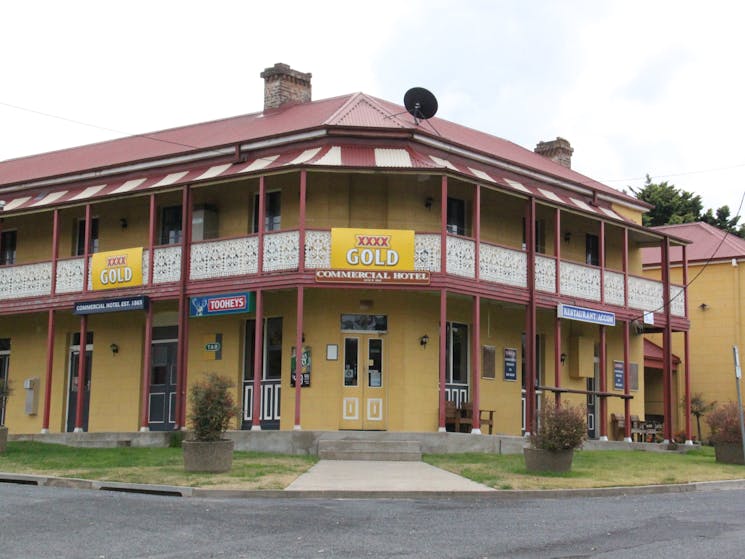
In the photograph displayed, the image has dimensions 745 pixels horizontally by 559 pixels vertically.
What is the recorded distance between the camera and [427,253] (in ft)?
72.5

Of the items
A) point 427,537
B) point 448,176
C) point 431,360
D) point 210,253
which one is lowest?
point 427,537

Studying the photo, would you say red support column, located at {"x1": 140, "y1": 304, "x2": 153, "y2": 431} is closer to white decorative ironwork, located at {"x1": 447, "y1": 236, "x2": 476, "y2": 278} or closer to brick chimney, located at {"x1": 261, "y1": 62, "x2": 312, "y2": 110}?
white decorative ironwork, located at {"x1": 447, "y1": 236, "x2": 476, "y2": 278}

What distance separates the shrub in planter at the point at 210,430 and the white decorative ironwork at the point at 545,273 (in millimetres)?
10117

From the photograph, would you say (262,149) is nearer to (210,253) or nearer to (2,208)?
(210,253)

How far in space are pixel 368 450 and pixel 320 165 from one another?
6.14 m

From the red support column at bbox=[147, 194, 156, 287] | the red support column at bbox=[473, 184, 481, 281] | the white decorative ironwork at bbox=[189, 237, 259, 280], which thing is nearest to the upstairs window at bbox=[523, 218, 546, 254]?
the red support column at bbox=[473, 184, 481, 281]

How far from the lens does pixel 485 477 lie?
16.5 m

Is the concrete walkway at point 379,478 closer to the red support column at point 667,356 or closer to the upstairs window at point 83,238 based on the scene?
the red support column at point 667,356

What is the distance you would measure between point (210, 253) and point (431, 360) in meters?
5.66

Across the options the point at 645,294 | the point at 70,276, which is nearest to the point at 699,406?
the point at 645,294

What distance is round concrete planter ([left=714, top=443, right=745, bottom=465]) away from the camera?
69.7 ft

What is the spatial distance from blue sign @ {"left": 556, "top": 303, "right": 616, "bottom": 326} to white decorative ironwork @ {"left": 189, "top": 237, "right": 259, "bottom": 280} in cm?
752

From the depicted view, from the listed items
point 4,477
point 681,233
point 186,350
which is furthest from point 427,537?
point 681,233

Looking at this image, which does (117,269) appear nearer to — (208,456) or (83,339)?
(83,339)
